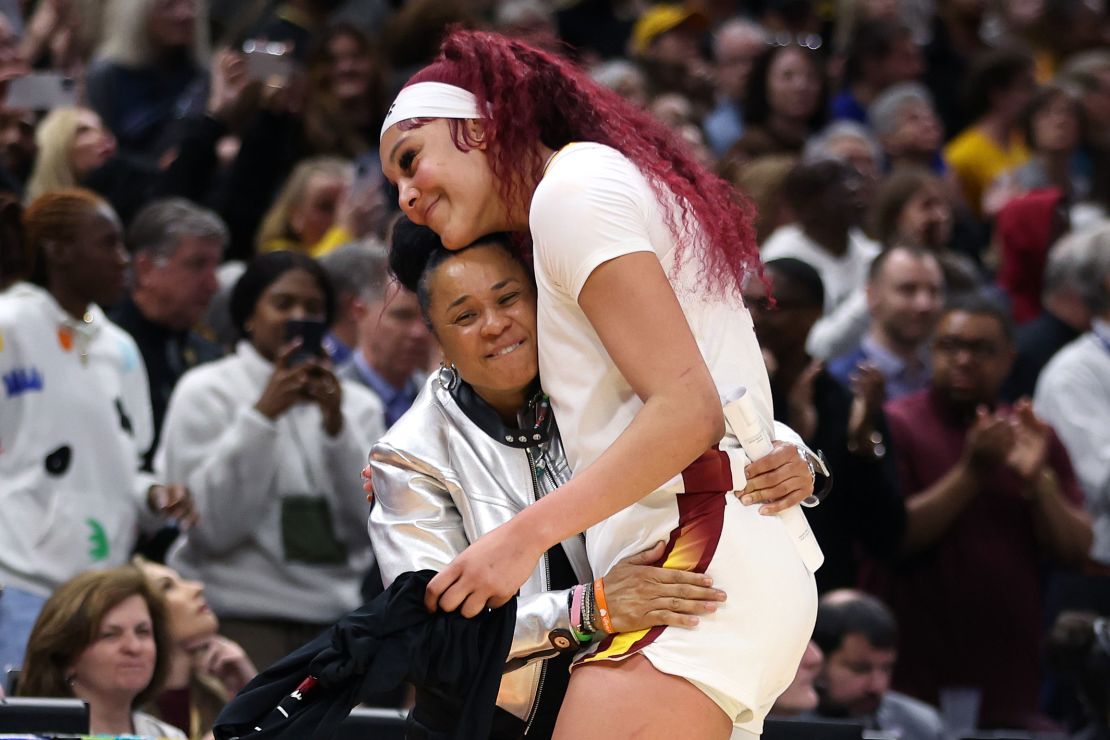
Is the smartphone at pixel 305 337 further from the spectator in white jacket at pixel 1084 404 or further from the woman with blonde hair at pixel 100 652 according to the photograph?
the spectator in white jacket at pixel 1084 404

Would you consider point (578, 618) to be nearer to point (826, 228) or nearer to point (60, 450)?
point (60, 450)

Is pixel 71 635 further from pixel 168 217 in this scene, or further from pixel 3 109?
pixel 3 109

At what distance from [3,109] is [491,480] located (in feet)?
12.8

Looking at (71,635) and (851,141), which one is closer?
(71,635)

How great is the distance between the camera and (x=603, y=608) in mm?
2680

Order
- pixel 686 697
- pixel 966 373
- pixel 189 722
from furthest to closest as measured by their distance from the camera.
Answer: pixel 966 373
pixel 189 722
pixel 686 697

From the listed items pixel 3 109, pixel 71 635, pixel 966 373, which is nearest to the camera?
pixel 71 635

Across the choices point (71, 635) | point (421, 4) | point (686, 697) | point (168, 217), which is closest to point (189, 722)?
point (71, 635)

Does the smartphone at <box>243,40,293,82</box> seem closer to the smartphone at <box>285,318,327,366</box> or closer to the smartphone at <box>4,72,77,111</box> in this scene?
the smartphone at <box>4,72,77,111</box>

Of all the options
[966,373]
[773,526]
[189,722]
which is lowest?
[189,722]

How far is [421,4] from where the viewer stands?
784cm

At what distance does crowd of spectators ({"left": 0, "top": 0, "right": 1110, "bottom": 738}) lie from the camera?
16.1 ft

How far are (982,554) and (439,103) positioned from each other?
330 cm

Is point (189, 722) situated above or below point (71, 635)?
below
